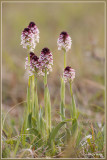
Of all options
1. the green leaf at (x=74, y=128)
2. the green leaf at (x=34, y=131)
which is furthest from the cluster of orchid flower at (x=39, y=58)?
the green leaf at (x=34, y=131)

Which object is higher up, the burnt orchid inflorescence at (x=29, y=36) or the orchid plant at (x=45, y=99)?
the burnt orchid inflorescence at (x=29, y=36)

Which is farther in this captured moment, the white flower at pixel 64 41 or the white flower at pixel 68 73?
the white flower at pixel 64 41

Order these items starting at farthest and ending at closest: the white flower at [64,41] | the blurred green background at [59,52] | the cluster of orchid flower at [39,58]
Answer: the blurred green background at [59,52]
the white flower at [64,41]
the cluster of orchid flower at [39,58]

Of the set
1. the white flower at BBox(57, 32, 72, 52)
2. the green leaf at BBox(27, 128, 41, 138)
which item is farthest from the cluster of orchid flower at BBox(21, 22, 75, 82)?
the green leaf at BBox(27, 128, 41, 138)

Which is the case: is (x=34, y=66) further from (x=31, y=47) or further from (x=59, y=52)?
(x=59, y=52)

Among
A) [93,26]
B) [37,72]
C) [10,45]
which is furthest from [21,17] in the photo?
[37,72]

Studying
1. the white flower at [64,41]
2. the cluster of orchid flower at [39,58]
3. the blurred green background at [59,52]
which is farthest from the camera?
the blurred green background at [59,52]

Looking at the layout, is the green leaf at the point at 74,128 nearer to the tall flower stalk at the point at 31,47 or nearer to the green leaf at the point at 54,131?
the green leaf at the point at 54,131

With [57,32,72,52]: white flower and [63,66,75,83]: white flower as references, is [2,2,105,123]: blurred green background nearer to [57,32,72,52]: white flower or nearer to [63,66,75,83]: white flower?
[63,66,75,83]: white flower
